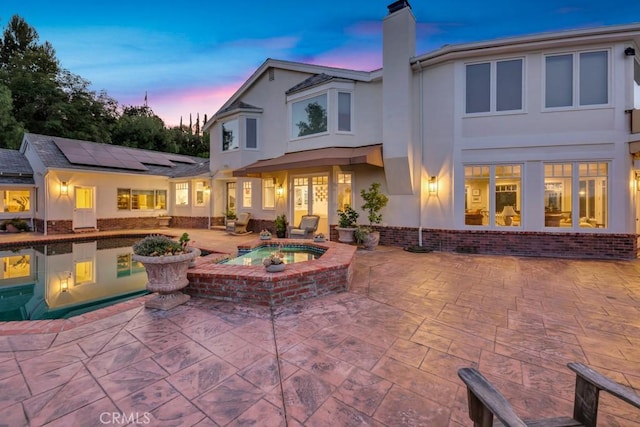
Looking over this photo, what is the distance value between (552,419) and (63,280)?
30.7 ft

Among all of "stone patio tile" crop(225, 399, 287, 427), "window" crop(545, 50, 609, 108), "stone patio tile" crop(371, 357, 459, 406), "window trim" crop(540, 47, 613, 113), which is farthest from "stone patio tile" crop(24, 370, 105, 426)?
"window" crop(545, 50, 609, 108)

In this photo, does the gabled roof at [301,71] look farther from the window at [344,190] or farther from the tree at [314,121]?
the window at [344,190]

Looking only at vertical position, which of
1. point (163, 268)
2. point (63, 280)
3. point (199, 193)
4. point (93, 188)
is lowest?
point (63, 280)

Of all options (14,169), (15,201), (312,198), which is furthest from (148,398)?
(15,201)

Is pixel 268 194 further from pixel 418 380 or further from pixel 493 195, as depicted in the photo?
pixel 418 380

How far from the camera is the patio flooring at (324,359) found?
2.31 meters

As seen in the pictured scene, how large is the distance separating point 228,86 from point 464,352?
22.6 metres

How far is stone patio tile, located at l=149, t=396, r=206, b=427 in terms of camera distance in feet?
7.13

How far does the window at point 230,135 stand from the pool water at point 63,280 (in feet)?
21.8

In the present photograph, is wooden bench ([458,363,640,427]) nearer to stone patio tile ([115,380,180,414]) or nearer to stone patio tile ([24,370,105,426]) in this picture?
stone patio tile ([115,380,180,414])

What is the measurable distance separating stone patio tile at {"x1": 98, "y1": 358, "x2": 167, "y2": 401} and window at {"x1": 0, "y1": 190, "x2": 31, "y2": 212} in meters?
19.1

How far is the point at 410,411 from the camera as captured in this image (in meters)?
2.31

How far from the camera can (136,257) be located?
176 inches

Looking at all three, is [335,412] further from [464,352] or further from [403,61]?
[403,61]
